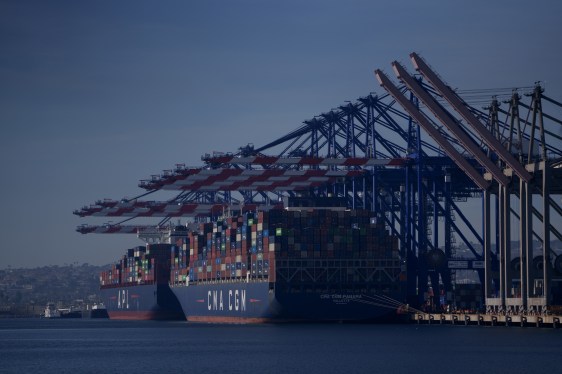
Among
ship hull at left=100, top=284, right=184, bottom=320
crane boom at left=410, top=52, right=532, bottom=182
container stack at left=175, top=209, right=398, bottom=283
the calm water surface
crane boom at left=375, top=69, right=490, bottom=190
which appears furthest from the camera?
ship hull at left=100, top=284, right=184, bottom=320

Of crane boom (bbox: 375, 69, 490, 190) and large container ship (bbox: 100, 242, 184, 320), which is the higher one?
crane boom (bbox: 375, 69, 490, 190)

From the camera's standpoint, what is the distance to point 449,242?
12075 centimetres

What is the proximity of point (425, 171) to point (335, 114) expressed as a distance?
14160mm

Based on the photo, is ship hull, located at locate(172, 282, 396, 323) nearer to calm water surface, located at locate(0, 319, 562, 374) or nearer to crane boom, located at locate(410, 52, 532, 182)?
calm water surface, located at locate(0, 319, 562, 374)

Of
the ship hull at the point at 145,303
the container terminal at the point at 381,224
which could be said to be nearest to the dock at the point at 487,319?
the container terminal at the point at 381,224

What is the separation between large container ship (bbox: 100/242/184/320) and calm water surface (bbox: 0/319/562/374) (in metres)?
43.2

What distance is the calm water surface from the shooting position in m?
70.7

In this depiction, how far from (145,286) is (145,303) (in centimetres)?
219

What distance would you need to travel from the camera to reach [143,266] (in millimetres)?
163000

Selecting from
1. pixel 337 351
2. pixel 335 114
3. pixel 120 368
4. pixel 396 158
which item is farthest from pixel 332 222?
pixel 120 368

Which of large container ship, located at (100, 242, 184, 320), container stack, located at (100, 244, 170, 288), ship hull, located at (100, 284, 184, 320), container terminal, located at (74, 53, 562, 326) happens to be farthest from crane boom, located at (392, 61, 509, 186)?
container stack, located at (100, 244, 170, 288)

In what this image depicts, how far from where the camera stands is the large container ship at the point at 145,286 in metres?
155

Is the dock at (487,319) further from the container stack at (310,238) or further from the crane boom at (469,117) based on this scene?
the crane boom at (469,117)

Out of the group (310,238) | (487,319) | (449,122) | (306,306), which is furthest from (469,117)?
(306,306)
